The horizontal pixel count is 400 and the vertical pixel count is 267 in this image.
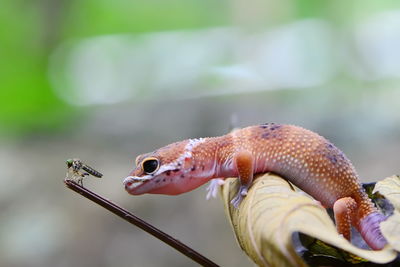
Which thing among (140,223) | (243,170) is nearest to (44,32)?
(243,170)

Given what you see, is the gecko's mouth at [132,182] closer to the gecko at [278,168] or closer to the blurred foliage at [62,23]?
the gecko at [278,168]

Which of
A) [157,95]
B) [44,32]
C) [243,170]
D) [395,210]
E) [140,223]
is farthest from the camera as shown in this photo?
[157,95]

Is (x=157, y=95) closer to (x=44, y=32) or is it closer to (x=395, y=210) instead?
(x=44, y=32)

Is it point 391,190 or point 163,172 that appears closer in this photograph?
point 391,190

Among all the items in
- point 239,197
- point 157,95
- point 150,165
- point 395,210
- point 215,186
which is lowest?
point 395,210

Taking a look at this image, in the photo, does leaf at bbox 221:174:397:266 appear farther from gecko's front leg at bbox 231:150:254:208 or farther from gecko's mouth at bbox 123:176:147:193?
gecko's mouth at bbox 123:176:147:193

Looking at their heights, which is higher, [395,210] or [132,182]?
[132,182]

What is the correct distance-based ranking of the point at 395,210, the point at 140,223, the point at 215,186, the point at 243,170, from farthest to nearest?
1. the point at 215,186
2. the point at 243,170
3. the point at 395,210
4. the point at 140,223

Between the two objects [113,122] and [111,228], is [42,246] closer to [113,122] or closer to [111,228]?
[111,228]

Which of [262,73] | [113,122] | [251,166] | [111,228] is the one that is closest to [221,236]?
[111,228]
